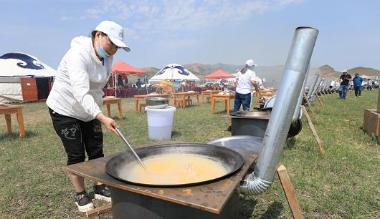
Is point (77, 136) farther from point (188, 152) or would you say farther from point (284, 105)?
point (284, 105)

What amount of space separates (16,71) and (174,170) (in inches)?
725

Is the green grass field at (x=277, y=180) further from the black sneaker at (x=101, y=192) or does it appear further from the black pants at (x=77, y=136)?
the black pants at (x=77, y=136)

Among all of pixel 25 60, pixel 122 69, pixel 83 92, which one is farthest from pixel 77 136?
pixel 25 60

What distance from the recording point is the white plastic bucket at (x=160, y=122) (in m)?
6.30

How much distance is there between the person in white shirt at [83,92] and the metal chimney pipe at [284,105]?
1.06 m

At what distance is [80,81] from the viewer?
8.13ft

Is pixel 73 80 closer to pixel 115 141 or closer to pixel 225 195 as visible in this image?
pixel 225 195

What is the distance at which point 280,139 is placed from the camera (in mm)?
1891

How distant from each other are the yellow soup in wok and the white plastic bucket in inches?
151

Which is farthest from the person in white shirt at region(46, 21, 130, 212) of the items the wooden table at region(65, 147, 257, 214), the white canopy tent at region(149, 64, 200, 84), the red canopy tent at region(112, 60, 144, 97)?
the white canopy tent at region(149, 64, 200, 84)

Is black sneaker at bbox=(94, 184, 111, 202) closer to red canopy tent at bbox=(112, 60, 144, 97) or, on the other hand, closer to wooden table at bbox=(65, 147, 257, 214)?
wooden table at bbox=(65, 147, 257, 214)

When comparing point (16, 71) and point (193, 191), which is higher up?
point (193, 191)

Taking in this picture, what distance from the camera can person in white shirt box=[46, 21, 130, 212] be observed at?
2.45 metres

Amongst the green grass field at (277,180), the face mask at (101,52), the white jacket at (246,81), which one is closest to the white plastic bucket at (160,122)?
the green grass field at (277,180)
